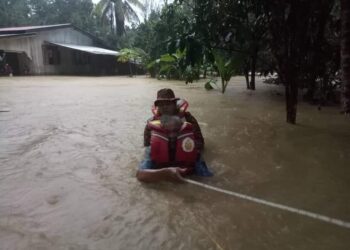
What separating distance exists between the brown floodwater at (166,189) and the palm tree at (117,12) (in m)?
26.6

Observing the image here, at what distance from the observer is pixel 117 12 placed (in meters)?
32.0

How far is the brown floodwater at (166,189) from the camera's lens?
2670 mm

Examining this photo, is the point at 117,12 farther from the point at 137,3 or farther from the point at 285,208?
the point at 285,208

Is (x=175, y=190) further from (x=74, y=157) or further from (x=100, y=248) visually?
(x=74, y=157)

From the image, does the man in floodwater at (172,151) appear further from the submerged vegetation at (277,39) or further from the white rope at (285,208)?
the submerged vegetation at (277,39)

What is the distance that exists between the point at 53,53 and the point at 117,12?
26.4 ft

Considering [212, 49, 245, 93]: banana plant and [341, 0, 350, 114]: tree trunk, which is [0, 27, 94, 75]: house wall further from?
[341, 0, 350, 114]: tree trunk

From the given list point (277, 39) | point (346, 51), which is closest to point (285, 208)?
point (346, 51)

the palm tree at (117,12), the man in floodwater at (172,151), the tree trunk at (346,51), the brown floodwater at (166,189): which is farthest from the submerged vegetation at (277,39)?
the palm tree at (117,12)

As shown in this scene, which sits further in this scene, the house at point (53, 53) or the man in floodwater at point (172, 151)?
the house at point (53, 53)

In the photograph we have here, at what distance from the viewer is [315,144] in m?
5.32

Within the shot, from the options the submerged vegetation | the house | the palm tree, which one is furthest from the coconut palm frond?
the submerged vegetation

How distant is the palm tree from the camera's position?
103ft

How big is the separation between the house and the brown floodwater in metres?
18.9
